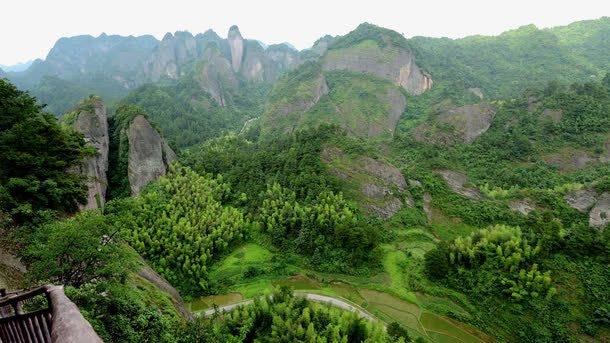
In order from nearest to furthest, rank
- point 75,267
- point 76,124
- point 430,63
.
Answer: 1. point 75,267
2. point 76,124
3. point 430,63

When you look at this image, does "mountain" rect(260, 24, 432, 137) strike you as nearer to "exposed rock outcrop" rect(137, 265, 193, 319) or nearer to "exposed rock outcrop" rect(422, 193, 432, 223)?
"exposed rock outcrop" rect(422, 193, 432, 223)

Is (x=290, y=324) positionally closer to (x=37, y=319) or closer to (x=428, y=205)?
(x=37, y=319)

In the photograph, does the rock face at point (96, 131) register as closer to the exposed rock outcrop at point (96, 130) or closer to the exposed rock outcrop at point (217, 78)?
the exposed rock outcrop at point (96, 130)

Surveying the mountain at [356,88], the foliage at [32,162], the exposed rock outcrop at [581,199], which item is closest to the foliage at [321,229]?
the foliage at [32,162]

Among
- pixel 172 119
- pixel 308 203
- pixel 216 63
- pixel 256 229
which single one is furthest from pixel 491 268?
pixel 216 63

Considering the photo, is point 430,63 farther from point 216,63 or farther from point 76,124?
point 76,124

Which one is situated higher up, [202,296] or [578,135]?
[578,135]

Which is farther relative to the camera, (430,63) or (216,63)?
(216,63)
